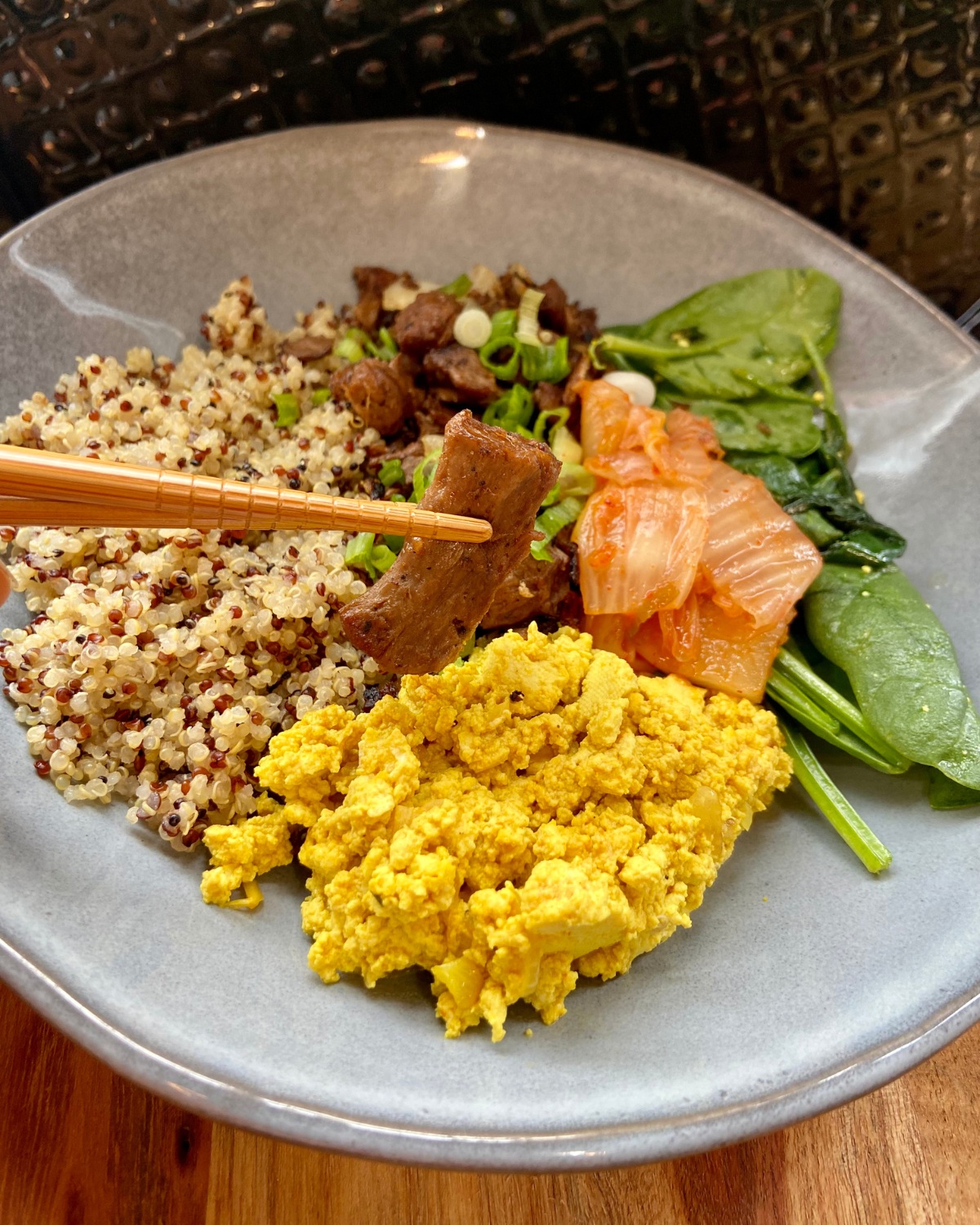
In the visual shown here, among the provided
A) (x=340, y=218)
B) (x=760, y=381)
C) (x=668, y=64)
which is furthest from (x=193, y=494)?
(x=668, y=64)

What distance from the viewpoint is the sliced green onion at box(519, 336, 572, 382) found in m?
2.54

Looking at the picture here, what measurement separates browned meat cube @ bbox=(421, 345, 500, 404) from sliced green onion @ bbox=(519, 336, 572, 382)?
120mm

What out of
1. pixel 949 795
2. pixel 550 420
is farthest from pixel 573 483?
pixel 949 795

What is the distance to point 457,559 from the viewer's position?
1768 millimetres

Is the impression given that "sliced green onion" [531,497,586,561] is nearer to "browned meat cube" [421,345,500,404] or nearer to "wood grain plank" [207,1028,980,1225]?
"browned meat cube" [421,345,500,404]

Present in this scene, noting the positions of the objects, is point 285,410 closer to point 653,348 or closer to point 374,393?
point 374,393

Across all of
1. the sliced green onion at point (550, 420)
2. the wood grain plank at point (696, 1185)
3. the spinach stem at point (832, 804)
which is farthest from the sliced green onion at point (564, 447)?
the wood grain plank at point (696, 1185)

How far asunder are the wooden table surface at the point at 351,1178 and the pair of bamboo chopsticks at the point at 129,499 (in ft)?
3.99

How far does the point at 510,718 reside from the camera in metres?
1.90

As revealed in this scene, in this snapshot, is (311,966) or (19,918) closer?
(19,918)

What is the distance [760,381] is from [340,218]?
145 centimetres

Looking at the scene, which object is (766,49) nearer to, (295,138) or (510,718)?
(295,138)

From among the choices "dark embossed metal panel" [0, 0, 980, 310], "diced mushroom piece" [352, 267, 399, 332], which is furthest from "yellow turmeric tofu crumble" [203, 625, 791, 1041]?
"dark embossed metal panel" [0, 0, 980, 310]

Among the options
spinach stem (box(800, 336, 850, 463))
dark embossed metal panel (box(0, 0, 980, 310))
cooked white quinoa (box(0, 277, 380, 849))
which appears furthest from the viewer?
spinach stem (box(800, 336, 850, 463))
